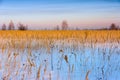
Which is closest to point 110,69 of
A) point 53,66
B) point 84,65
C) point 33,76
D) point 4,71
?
point 84,65

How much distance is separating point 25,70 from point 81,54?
2.35 metres

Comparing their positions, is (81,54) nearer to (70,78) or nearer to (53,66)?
(53,66)

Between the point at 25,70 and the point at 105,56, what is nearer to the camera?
the point at 25,70

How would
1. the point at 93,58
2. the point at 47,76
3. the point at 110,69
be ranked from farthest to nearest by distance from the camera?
the point at 93,58 → the point at 110,69 → the point at 47,76

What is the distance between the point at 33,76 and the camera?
171 inches

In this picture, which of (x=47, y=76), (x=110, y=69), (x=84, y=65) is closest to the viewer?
(x=47, y=76)

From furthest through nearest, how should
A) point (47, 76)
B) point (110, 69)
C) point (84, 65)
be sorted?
point (84, 65) < point (110, 69) < point (47, 76)

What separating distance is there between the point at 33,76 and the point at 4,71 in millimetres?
545

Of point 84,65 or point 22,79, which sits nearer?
point 22,79

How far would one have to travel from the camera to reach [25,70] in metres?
4.64

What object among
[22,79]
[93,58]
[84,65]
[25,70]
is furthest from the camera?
[93,58]

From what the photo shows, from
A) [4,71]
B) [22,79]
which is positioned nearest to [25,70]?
[4,71]

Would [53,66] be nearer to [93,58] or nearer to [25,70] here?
[25,70]

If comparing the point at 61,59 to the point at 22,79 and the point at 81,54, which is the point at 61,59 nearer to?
the point at 81,54
